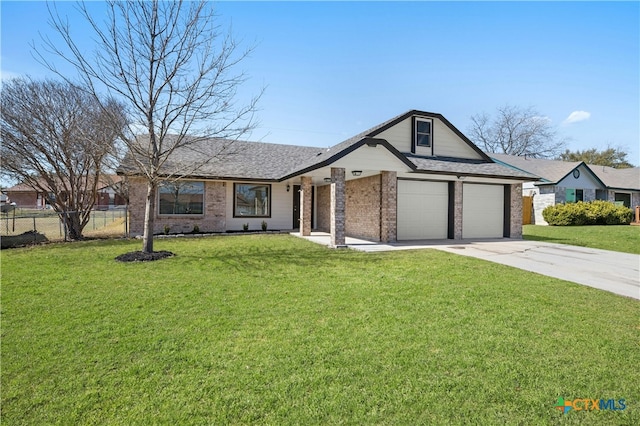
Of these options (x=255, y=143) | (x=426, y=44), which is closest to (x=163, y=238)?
(x=255, y=143)

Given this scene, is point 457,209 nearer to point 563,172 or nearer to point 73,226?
point 73,226

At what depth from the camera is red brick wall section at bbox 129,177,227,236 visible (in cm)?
1402

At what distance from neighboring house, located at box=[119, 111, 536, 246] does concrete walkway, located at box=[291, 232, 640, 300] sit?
2.26 meters

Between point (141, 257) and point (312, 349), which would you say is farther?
point (141, 257)

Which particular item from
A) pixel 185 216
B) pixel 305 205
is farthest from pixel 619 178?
pixel 185 216

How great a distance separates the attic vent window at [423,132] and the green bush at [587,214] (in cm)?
1355

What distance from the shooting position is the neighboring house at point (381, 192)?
1184 centimetres

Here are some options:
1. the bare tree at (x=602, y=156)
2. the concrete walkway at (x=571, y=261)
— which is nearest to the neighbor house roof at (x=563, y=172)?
the bare tree at (x=602, y=156)

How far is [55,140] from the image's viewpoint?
40.5 feet

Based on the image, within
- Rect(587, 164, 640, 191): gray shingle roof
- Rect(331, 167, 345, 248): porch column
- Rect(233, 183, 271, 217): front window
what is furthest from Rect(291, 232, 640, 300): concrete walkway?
Rect(587, 164, 640, 191): gray shingle roof

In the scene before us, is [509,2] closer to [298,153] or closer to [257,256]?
[257,256]

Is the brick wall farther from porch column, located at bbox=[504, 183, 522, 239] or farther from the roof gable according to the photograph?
the roof gable

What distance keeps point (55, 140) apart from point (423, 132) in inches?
602

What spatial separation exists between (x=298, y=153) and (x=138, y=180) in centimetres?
962
